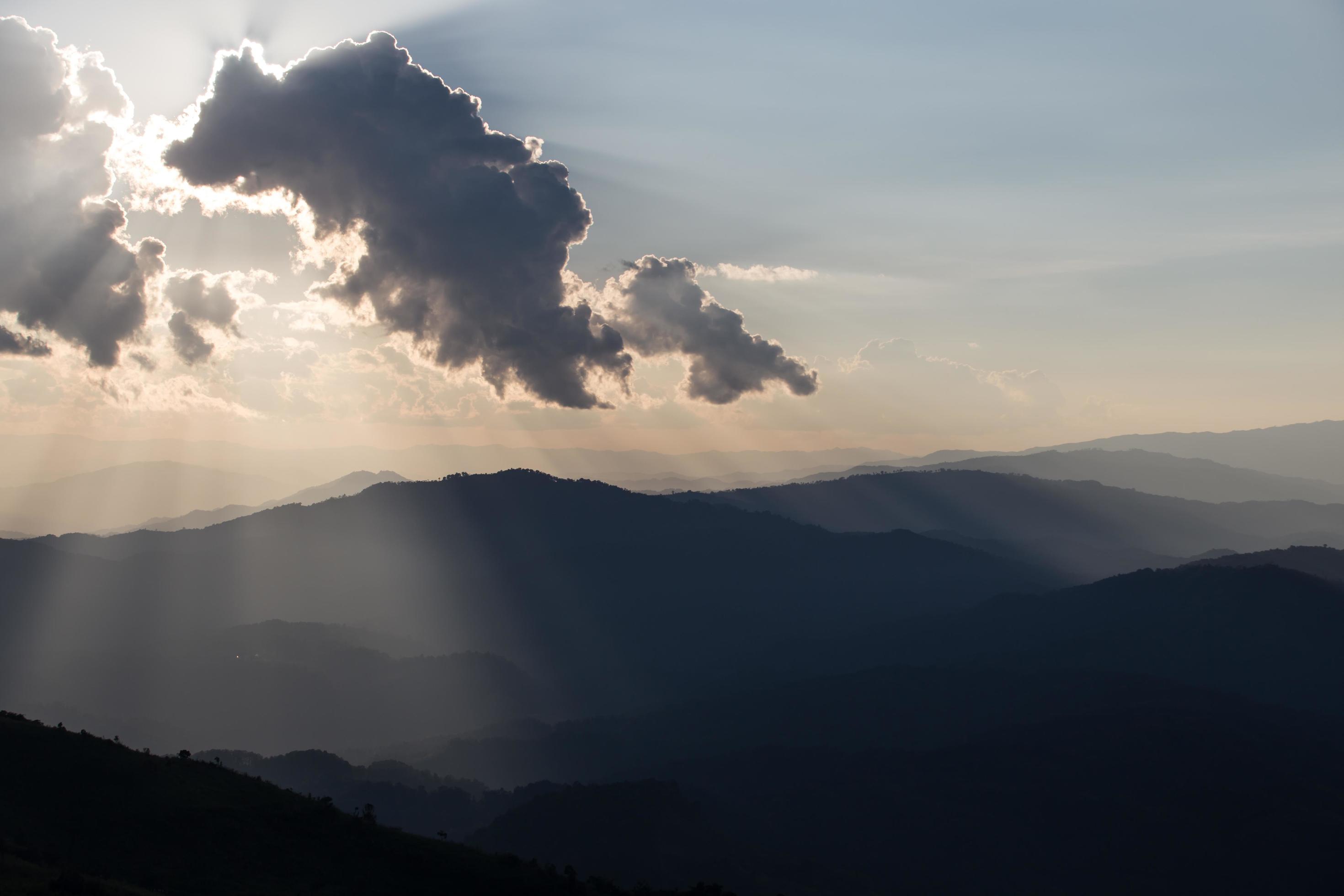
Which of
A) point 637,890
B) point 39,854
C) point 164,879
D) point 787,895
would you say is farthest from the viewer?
point 787,895

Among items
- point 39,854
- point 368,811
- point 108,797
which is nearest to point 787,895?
point 368,811

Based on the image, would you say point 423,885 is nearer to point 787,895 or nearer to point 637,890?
point 637,890

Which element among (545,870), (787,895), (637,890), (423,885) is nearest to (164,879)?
(423,885)

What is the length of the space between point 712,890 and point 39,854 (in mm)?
53071

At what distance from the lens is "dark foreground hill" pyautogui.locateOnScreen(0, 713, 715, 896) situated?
6575 cm

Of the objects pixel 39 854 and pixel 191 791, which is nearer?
pixel 39 854

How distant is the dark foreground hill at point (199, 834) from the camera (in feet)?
216

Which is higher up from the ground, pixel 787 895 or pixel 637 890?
pixel 637 890

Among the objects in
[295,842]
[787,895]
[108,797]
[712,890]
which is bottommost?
[787,895]

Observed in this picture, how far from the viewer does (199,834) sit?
71188mm

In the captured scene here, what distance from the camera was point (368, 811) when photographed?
81.2m

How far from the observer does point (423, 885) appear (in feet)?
240

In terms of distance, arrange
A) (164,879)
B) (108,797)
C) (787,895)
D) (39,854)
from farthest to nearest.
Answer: (787,895), (108,797), (164,879), (39,854)

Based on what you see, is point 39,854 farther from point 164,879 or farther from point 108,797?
point 108,797
